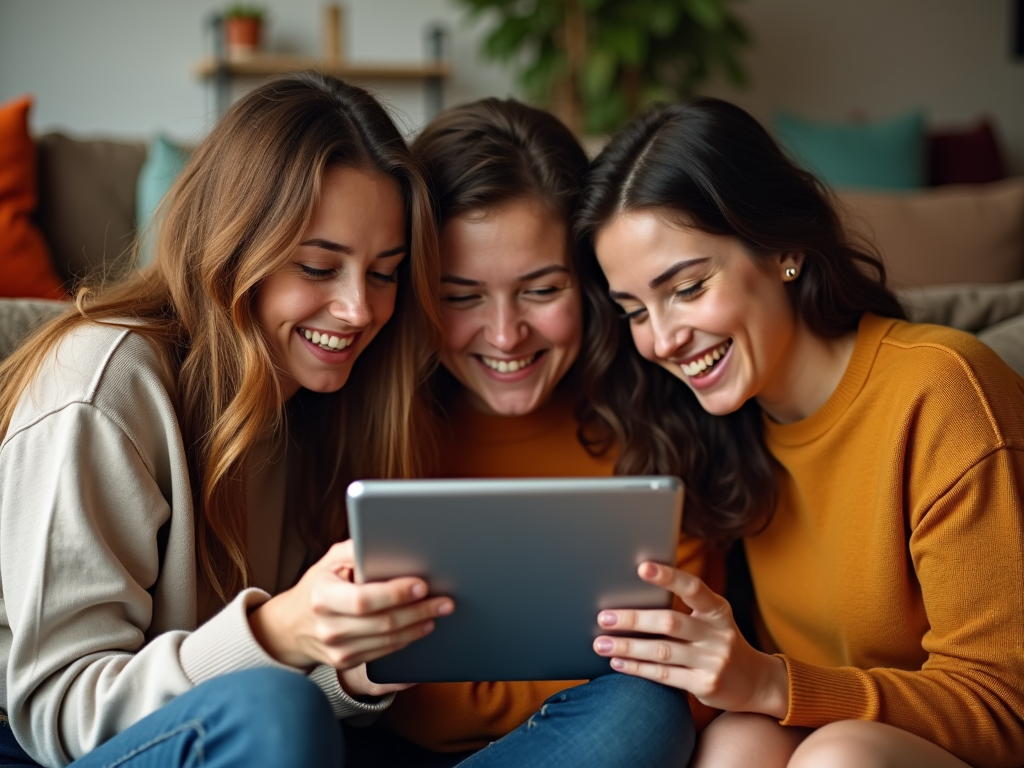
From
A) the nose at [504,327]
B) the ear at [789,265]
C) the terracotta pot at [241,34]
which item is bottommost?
the nose at [504,327]

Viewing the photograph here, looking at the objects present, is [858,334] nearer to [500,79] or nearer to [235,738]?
[235,738]

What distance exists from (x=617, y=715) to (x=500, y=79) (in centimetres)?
347

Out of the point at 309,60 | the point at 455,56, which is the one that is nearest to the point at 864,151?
the point at 455,56

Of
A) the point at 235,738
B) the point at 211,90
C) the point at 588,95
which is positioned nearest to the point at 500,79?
the point at 588,95

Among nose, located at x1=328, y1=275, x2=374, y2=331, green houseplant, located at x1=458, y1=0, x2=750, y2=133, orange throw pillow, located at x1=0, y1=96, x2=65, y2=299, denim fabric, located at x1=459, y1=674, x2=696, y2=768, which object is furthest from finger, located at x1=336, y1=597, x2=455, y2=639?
green houseplant, located at x1=458, y1=0, x2=750, y2=133

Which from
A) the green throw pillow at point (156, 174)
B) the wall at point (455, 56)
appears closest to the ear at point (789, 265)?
the green throw pillow at point (156, 174)

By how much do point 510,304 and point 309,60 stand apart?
→ 2.63m

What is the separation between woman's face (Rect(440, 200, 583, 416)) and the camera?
142 cm

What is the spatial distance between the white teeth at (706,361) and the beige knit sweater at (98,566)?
1.95ft

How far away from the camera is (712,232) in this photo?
4.36 feet

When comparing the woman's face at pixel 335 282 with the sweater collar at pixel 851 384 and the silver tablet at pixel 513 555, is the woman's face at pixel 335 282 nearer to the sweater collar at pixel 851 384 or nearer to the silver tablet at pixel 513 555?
the silver tablet at pixel 513 555

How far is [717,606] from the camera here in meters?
1.07

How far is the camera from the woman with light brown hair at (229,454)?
1004 mm

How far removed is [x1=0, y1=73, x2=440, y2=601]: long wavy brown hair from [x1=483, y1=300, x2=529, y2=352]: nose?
3.5 inches
